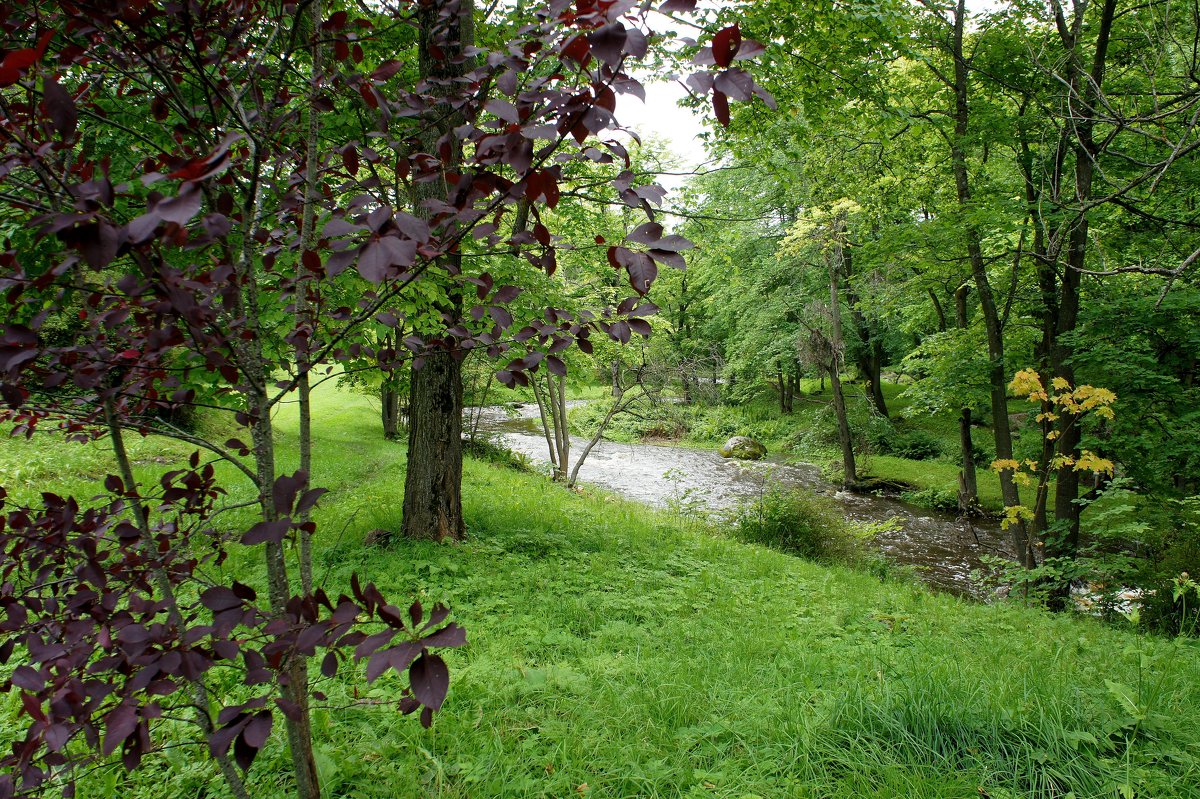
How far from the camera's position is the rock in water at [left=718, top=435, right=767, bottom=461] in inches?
810

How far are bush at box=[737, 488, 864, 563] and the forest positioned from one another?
2.5 inches

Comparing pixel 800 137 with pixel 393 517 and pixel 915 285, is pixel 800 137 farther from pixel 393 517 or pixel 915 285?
pixel 393 517

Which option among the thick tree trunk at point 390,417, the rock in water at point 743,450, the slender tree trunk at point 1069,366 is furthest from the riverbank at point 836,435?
the thick tree trunk at point 390,417

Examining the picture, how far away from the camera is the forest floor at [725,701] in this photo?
2348 millimetres

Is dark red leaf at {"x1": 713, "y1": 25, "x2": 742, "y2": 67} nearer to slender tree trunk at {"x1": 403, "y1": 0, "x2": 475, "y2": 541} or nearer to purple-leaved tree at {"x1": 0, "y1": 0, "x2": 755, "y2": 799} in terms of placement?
purple-leaved tree at {"x1": 0, "y1": 0, "x2": 755, "y2": 799}

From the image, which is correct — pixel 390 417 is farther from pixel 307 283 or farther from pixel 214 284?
pixel 214 284

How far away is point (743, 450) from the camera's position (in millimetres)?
20703

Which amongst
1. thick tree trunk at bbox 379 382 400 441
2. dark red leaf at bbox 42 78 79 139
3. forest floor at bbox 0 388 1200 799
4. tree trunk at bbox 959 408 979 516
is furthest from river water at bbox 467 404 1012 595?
dark red leaf at bbox 42 78 79 139

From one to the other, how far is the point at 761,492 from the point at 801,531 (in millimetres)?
5028

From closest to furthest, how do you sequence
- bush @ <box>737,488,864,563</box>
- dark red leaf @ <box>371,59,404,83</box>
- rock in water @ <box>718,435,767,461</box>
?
dark red leaf @ <box>371,59,404,83</box> < bush @ <box>737,488,864,563</box> < rock in water @ <box>718,435,767,461</box>

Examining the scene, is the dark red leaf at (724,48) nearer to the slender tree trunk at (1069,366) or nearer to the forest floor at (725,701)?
the forest floor at (725,701)

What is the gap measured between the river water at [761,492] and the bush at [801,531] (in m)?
1.35

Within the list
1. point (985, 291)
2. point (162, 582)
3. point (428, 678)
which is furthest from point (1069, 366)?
point (162, 582)

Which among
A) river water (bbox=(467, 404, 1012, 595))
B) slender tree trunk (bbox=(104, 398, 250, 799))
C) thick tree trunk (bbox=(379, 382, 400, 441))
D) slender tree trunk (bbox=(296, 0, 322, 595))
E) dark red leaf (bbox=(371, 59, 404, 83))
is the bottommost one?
river water (bbox=(467, 404, 1012, 595))
